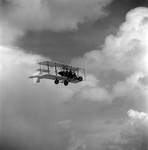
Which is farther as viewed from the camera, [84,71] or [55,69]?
[84,71]

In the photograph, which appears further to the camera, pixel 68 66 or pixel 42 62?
pixel 68 66

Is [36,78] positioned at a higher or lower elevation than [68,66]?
lower

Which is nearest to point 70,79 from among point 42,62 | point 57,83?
point 57,83

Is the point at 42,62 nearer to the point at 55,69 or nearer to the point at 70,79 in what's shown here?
the point at 55,69

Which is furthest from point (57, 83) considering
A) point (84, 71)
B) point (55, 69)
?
point (84, 71)

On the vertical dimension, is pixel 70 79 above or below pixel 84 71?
below

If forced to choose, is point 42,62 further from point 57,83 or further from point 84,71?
point 84,71

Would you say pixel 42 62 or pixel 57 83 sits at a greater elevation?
pixel 42 62

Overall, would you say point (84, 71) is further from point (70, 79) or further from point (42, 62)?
point (42, 62)
